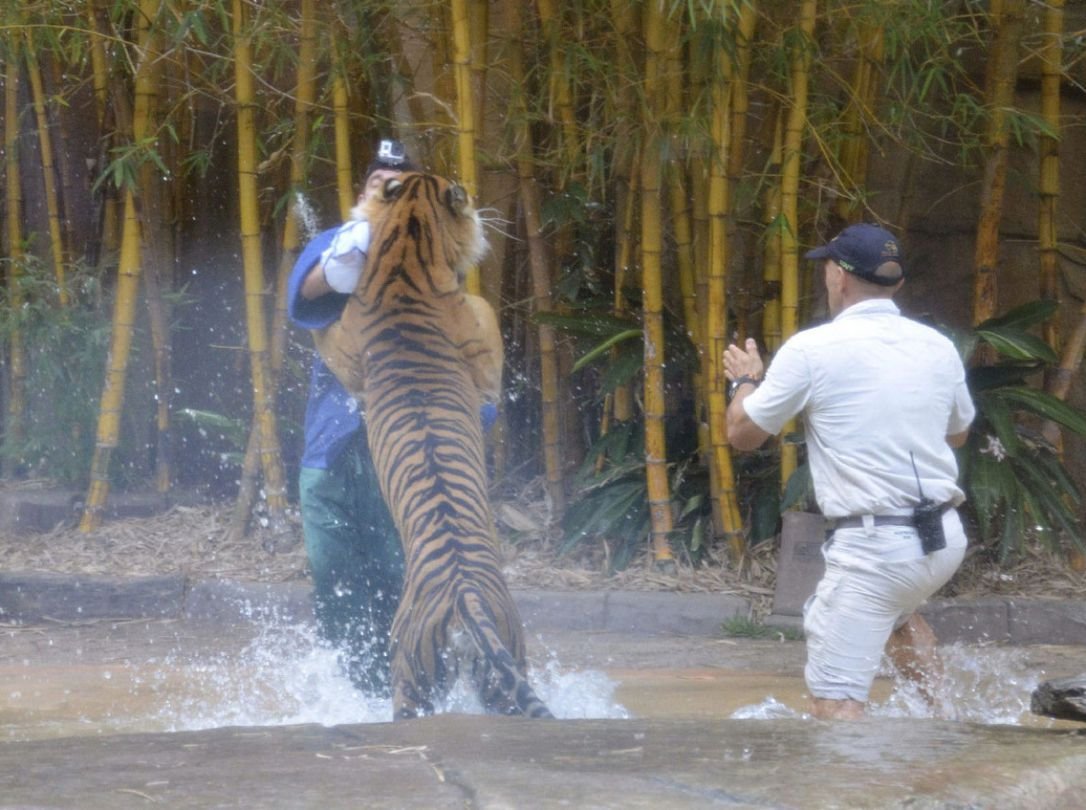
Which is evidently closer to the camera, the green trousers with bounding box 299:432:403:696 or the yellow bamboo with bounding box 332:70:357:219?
the green trousers with bounding box 299:432:403:696

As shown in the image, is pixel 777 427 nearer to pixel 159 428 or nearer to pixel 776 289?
pixel 776 289

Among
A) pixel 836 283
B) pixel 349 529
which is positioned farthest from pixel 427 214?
pixel 836 283

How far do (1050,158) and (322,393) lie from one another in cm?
344

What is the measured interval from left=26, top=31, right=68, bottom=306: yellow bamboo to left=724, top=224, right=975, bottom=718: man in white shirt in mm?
4261

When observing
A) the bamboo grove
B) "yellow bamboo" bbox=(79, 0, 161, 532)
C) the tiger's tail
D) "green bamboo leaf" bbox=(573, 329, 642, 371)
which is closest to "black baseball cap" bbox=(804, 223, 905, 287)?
the tiger's tail

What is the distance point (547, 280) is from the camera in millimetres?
5988

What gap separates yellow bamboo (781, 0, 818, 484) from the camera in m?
4.98

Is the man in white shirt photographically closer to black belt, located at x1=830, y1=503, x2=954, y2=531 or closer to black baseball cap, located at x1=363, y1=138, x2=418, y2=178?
black belt, located at x1=830, y1=503, x2=954, y2=531

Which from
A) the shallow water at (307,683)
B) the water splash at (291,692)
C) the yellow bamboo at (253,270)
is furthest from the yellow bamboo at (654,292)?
the yellow bamboo at (253,270)

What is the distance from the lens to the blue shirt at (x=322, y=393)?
141 inches

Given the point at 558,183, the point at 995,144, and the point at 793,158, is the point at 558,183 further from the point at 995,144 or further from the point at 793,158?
the point at 995,144

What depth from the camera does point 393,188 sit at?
11.7 feet

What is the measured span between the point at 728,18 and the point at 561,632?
95.1 inches

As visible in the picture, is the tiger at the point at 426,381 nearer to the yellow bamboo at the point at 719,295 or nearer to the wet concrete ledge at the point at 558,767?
the wet concrete ledge at the point at 558,767
